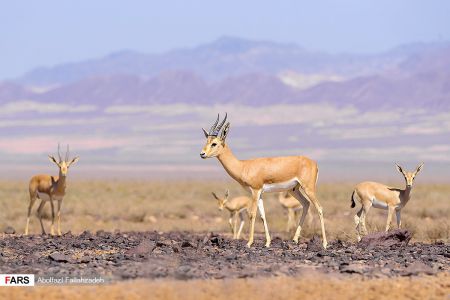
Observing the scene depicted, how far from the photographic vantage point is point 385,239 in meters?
17.3

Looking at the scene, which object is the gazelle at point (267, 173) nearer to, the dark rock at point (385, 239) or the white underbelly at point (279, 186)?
the white underbelly at point (279, 186)

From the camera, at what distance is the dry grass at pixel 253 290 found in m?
11.0

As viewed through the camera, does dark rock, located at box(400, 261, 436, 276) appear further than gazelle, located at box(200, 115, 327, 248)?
No

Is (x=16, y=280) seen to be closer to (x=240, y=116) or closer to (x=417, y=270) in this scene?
(x=417, y=270)

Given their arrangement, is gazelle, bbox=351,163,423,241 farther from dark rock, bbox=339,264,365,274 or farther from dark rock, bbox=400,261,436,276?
dark rock, bbox=339,264,365,274

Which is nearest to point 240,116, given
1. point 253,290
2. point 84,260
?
point 84,260

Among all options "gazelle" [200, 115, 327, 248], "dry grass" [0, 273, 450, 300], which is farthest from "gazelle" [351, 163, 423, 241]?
"dry grass" [0, 273, 450, 300]

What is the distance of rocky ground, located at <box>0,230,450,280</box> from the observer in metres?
12.4

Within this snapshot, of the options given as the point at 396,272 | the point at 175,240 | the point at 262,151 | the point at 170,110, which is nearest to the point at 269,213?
the point at 175,240

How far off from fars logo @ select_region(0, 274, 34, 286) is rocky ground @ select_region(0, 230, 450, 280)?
50 cm

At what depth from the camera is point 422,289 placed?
11.7 metres

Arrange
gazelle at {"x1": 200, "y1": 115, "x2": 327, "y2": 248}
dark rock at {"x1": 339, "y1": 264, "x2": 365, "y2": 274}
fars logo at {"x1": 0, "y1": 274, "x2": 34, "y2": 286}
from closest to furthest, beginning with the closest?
fars logo at {"x1": 0, "y1": 274, "x2": 34, "y2": 286}, dark rock at {"x1": 339, "y1": 264, "x2": 365, "y2": 274}, gazelle at {"x1": 200, "y1": 115, "x2": 327, "y2": 248}

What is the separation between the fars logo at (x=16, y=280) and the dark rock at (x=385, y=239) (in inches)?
274

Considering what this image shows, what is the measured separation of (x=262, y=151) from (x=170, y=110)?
58992 mm
